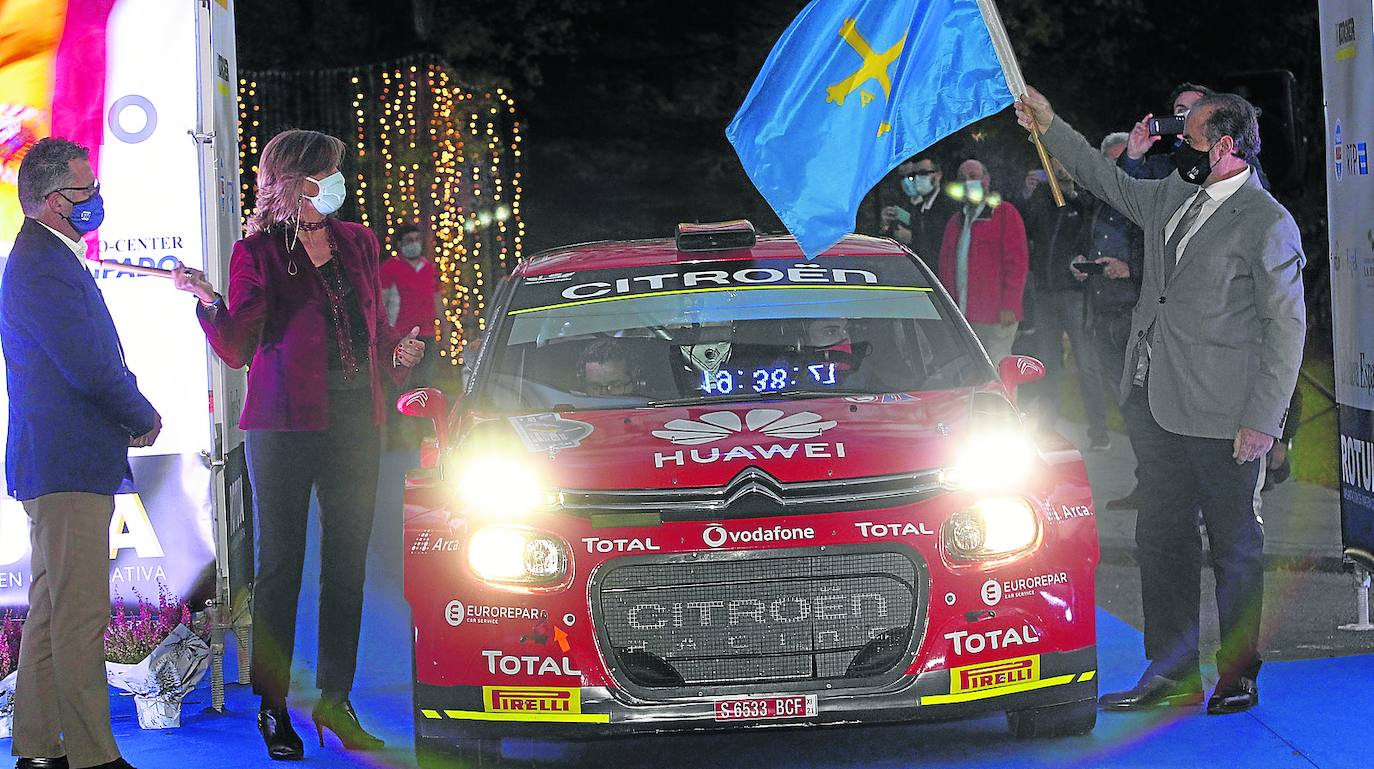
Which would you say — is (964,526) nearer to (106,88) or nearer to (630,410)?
(630,410)

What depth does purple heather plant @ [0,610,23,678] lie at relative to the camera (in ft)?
21.3

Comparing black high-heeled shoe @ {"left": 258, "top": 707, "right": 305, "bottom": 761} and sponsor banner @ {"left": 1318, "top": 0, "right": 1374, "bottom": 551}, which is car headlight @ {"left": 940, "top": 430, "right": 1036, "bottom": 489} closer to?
sponsor banner @ {"left": 1318, "top": 0, "right": 1374, "bottom": 551}

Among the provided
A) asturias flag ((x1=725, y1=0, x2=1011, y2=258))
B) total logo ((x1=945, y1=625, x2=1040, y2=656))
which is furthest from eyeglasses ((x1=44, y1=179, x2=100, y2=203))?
total logo ((x1=945, y1=625, x2=1040, y2=656))

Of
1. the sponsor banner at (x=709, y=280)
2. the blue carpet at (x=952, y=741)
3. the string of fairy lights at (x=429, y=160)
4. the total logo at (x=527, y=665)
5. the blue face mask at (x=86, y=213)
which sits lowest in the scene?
the blue carpet at (x=952, y=741)

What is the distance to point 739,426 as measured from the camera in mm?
5406

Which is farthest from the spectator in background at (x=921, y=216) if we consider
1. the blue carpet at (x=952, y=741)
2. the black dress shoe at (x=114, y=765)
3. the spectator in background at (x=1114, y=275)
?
the black dress shoe at (x=114, y=765)

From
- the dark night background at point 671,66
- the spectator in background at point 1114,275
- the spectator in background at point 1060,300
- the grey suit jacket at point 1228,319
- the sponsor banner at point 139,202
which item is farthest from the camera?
the dark night background at point 671,66

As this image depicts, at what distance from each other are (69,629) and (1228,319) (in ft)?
12.1

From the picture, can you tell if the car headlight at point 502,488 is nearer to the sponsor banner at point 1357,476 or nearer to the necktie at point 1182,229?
the necktie at point 1182,229

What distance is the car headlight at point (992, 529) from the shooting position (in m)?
5.08

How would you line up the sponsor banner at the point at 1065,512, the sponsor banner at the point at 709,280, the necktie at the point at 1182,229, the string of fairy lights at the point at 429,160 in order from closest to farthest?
the sponsor banner at the point at 1065,512 → the necktie at the point at 1182,229 → the sponsor banner at the point at 709,280 → the string of fairy lights at the point at 429,160

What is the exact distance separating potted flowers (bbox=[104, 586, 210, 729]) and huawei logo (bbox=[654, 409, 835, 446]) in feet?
6.90

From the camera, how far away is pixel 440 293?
1705 cm

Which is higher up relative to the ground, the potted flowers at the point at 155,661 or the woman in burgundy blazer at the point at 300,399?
the woman in burgundy blazer at the point at 300,399
